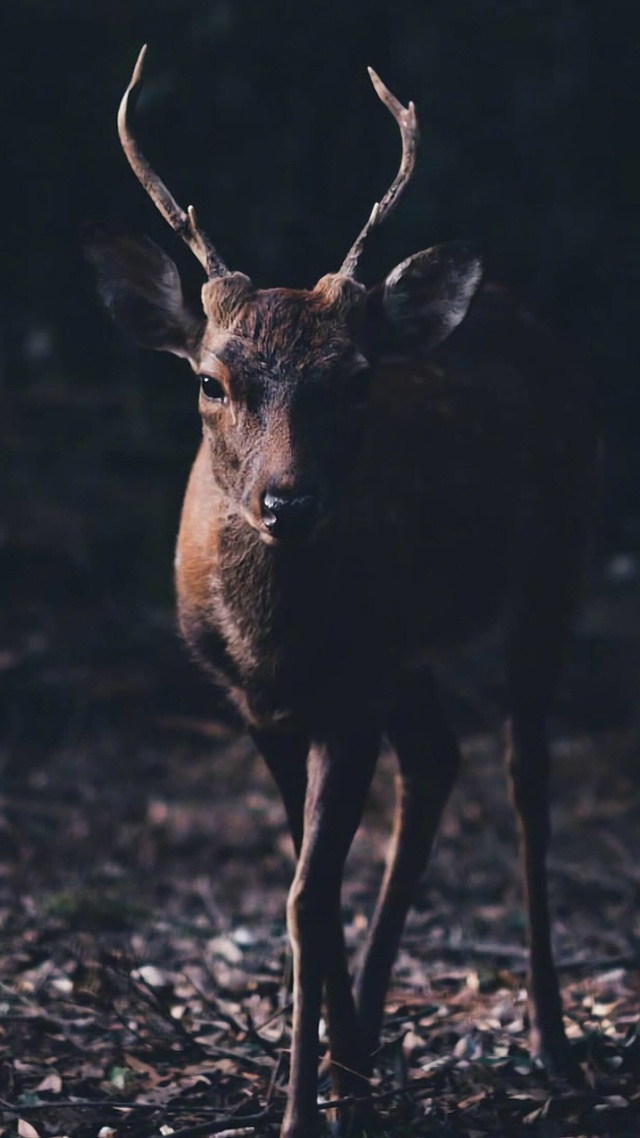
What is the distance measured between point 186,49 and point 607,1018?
5.01 meters

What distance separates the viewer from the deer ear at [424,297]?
201 inches

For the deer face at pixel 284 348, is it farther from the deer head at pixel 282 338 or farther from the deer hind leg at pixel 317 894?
the deer hind leg at pixel 317 894

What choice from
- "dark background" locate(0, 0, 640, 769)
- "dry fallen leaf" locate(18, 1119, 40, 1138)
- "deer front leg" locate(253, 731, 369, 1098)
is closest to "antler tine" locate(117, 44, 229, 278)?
"deer front leg" locate(253, 731, 369, 1098)

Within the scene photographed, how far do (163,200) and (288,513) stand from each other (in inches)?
41.5

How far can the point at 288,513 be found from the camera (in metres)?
4.41

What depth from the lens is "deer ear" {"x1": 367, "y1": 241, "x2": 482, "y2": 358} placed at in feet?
16.8

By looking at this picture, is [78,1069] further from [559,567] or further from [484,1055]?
[559,567]

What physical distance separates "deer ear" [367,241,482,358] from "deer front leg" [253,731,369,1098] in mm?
1100

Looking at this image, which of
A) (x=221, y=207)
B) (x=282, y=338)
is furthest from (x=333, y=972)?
(x=221, y=207)

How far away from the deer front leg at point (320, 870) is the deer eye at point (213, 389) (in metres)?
0.93

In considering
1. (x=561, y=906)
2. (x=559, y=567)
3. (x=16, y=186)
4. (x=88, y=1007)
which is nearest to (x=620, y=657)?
(x=561, y=906)

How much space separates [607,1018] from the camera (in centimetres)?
587

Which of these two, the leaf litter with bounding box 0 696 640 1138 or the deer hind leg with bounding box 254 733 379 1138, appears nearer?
the deer hind leg with bounding box 254 733 379 1138

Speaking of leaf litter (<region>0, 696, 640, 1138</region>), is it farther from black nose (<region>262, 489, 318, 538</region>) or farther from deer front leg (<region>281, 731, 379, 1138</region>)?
black nose (<region>262, 489, 318, 538</region>)
